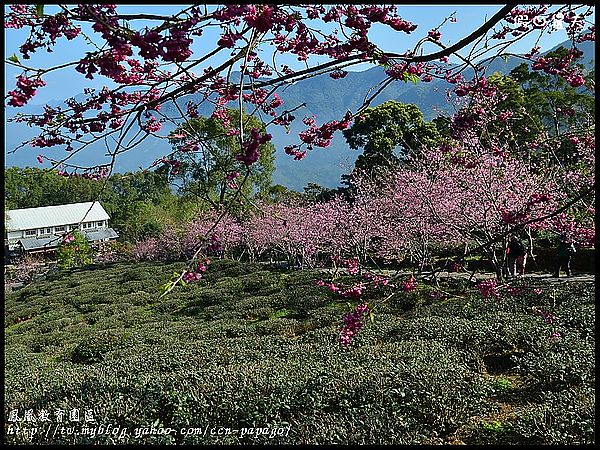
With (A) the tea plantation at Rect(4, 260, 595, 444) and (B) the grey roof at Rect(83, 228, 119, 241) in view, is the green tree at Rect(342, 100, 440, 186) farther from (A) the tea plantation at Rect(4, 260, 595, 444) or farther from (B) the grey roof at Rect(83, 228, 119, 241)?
(B) the grey roof at Rect(83, 228, 119, 241)

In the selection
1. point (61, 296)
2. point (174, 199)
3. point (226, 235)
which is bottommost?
point (61, 296)

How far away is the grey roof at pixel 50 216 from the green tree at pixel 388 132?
83.7 feet

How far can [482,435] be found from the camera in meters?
3.59

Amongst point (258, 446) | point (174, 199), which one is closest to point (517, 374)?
point (258, 446)

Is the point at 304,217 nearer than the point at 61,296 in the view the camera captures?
No

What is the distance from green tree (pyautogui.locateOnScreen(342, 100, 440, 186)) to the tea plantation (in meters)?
13.0

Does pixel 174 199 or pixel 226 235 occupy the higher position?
pixel 174 199

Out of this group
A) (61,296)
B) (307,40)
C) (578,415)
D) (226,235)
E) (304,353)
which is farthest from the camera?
(226,235)

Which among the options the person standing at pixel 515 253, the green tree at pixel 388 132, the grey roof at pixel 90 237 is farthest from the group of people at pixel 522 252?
the grey roof at pixel 90 237

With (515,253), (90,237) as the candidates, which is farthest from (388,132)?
(90,237)

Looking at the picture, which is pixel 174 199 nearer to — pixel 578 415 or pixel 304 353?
pixel 304 353

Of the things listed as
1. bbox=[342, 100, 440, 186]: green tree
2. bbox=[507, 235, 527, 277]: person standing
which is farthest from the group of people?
bbox=[342, 100, 440, 186]: green tree

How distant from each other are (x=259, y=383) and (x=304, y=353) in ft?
3.81

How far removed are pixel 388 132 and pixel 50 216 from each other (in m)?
32.4
